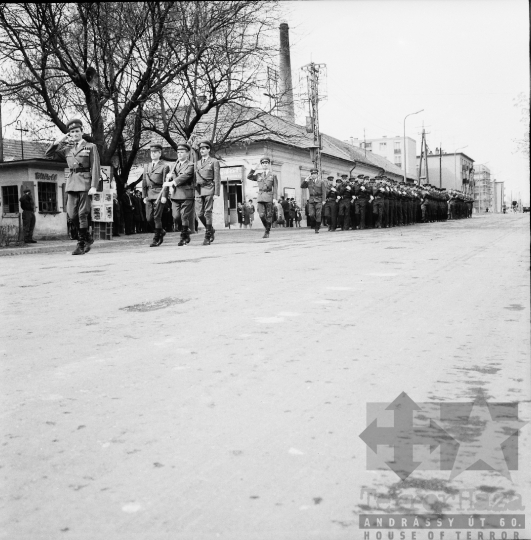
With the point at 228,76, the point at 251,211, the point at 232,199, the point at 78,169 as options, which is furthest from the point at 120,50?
the point at 232,199

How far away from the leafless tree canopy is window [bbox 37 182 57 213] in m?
1.94

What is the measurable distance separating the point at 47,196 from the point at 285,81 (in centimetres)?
1172

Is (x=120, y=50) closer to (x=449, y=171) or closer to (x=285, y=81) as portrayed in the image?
(x=285, y=81)

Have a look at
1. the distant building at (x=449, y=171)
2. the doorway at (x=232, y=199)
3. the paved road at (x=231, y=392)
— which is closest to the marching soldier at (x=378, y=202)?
the doorway at (x=232, y=199)

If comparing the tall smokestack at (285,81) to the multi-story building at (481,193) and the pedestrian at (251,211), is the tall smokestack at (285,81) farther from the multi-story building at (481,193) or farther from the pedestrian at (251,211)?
the multi-story building at (481,193)

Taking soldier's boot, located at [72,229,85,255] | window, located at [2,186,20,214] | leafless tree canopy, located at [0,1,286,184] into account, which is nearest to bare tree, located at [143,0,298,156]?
leafless tree canopy, located at [0,1,286,184]

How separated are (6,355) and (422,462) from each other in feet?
7.77

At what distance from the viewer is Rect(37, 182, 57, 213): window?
20562 millimetres

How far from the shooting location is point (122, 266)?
7.78 meters

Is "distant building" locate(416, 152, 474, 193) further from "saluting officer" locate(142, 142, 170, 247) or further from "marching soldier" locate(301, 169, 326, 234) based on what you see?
"saluting officer" locate(142, 142, 170, 247)

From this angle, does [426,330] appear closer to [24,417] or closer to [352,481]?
[352,481]

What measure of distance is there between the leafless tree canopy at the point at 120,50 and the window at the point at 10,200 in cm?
255

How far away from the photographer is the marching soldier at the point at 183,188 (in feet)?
39.1

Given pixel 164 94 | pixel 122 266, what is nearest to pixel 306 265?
pixel 122 266
